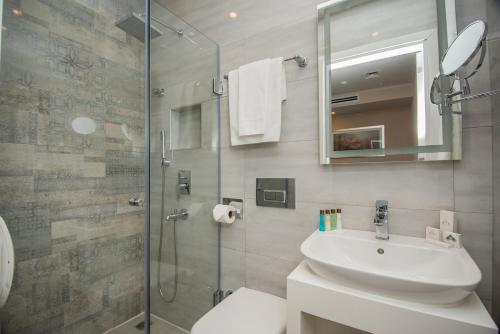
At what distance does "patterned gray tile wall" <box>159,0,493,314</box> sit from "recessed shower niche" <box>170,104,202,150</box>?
204 millimetres

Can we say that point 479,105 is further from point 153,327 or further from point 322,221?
point 153,327

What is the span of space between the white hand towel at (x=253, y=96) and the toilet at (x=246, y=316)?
0.95m

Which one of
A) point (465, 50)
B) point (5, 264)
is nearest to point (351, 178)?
point (465, 50)

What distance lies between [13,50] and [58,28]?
299 millimetres

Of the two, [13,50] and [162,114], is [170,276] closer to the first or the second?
[162,114]

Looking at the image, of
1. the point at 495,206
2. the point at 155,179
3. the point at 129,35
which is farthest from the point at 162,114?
the point at 495,206

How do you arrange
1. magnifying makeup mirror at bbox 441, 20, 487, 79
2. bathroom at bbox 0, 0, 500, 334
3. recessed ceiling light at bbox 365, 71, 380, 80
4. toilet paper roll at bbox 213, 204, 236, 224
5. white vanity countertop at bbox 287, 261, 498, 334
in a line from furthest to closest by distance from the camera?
toilet paper roll at bbox 213, 204, 236, 224, recessed ceiling light at bbox 365, 71, 380, 80, bathroom at bbox 0, 0, 500, 334, magnifying makeup mirror at bbox 441, 20, 487, 79, white vanity countertop at bbox 287, 261, 498, 334

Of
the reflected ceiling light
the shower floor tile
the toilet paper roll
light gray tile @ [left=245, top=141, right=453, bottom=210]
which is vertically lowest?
the shower floor tile

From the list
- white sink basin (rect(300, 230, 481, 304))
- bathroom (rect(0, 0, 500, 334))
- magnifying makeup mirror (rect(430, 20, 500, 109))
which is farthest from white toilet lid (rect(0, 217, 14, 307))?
magnifying makeup mirror (rect(430, 20, 500, 109))

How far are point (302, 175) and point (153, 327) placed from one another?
3.77 feet

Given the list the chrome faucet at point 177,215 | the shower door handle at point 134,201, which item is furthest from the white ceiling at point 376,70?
the shower door handle at point 134,201

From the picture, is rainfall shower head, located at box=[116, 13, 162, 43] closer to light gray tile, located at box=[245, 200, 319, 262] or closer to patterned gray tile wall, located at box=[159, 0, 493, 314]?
patterned gray tile wall, located at box=[159, 0, 493, 314]

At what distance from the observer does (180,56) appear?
1.36 meters

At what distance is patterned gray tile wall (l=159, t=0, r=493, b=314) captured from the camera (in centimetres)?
96
